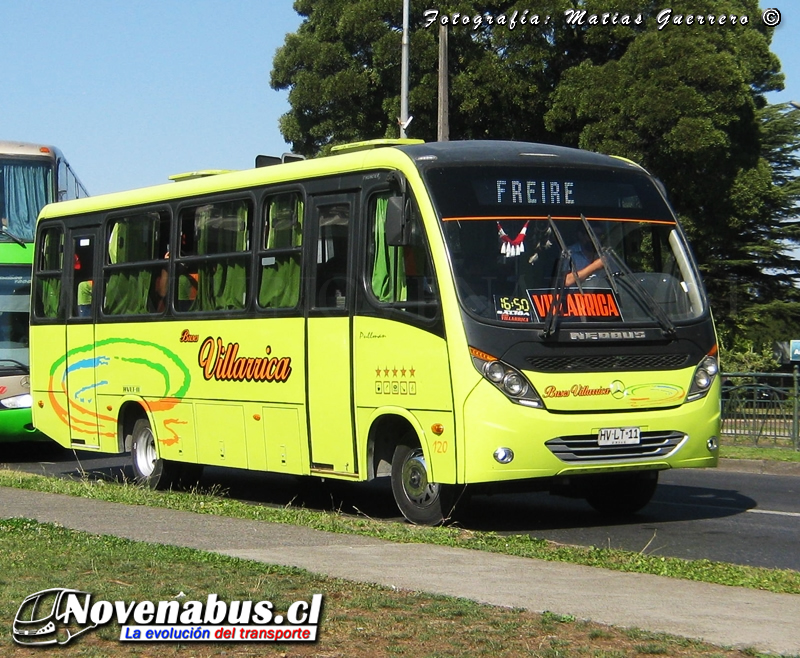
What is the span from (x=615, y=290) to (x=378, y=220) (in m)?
2.13

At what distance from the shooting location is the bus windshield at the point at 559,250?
11219 millimetres

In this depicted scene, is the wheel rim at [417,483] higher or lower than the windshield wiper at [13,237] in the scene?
lower

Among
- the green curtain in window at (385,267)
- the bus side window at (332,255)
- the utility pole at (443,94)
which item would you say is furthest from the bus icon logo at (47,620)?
the utility pole at (443,94)

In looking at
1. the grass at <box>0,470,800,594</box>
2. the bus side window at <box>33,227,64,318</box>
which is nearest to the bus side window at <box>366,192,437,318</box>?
the grass at <box>0,470,800,594</box>

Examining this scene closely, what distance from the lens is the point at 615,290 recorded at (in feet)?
37.7

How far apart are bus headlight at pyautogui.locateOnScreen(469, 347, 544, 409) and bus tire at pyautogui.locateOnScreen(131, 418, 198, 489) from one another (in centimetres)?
556

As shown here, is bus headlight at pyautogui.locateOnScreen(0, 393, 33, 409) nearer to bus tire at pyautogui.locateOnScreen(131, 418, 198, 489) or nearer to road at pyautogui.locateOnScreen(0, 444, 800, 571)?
road at pyautogui.locateOnScreen(0, 444, 800, 571)

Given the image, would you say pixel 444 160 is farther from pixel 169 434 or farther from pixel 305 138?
pixel 305 138

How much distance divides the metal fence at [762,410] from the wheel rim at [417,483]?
10268 mm

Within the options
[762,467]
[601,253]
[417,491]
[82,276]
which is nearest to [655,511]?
[417,491]

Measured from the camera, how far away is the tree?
32.8 metres

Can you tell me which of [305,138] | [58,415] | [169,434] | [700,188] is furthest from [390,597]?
[305,138]

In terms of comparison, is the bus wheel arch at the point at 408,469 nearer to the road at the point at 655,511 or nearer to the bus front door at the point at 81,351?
the road at the point at 655,511

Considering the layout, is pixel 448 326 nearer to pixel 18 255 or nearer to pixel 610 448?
pixel 610 448
